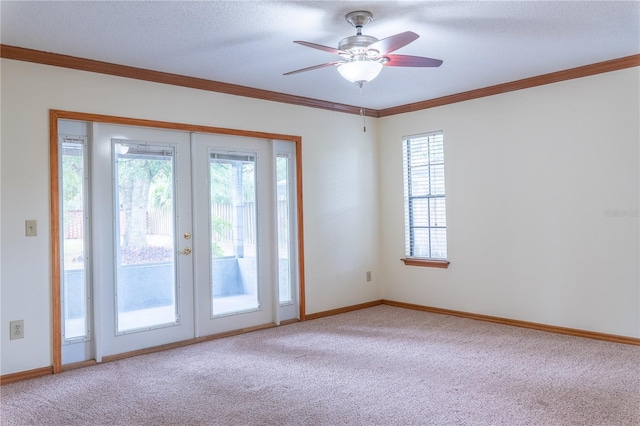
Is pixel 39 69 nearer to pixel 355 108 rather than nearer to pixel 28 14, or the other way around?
pixel 28 14

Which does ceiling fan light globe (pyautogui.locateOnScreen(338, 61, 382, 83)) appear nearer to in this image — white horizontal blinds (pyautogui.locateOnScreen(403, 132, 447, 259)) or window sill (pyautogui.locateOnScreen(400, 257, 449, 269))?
white horizontal blinds (pyautogui.locateOnScreen(403, 132, 447, 259))

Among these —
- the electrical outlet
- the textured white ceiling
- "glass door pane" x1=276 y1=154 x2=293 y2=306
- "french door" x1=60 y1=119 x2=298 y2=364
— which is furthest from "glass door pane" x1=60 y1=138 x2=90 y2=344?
"glass door pane" x1=276 y1=154 x2=293 y2=306

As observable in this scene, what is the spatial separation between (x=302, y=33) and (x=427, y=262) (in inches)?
125

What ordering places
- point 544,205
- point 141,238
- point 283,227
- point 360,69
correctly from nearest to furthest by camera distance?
point 360,69 < point 141,238 < point 544,205 < point 283,227

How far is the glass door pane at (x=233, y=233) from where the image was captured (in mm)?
4613

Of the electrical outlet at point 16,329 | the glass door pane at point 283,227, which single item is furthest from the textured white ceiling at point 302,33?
the electrical outlet at point 16,329

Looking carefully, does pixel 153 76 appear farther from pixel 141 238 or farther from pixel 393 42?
pixel 393 42

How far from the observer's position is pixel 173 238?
4324mm

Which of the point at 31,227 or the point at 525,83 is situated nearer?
the point at 31,227

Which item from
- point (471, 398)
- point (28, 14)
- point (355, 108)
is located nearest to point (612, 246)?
point (471, 398)

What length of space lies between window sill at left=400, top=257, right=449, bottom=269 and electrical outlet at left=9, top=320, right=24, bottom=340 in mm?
3948

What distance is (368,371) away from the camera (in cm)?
355

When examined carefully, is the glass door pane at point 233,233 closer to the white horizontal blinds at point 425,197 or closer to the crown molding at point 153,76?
the crown molding at point 153,76

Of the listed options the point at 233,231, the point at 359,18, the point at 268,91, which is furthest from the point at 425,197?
the point at 359,18
